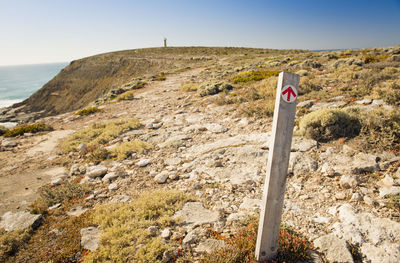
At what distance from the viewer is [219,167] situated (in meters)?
5.22

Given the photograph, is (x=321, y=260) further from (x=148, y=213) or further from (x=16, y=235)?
(x=16, y=235)

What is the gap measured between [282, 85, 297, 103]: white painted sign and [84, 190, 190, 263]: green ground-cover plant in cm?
260

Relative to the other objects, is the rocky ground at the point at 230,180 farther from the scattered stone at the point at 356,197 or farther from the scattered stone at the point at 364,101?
the scattered stone at the point at 364,101

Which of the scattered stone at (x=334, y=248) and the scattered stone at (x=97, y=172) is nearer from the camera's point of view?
the scattered stone at (x=334, y=248)

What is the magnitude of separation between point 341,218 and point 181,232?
8.41ft

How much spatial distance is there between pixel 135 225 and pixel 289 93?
3.13m

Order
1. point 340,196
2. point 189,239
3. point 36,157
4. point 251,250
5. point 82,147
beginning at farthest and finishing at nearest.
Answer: point 82,147, point 36,157, point 340,196, point 189,239, point 251,250

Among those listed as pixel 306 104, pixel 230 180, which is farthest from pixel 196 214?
pixel 306 104

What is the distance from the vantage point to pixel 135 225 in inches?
134

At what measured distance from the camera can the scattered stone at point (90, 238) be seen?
3200mm

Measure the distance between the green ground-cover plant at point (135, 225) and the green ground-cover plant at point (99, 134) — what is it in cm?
448

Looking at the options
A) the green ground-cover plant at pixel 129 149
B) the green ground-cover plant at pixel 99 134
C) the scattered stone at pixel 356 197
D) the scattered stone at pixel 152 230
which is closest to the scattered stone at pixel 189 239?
the scattered stone at pixel 152 230

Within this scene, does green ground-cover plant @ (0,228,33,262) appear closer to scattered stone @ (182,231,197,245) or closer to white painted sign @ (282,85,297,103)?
scattered stone @ (182,231,197,245)

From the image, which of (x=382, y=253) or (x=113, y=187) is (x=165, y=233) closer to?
(x=113, y=187)
